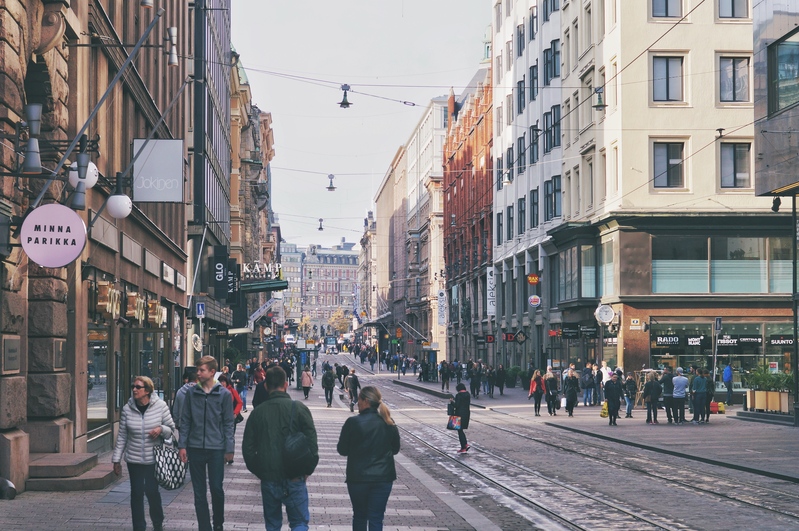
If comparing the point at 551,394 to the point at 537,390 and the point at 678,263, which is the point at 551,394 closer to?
Result: the point at 537,390

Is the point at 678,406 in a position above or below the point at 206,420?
below

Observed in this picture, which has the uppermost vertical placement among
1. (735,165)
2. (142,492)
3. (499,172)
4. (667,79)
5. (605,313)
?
(667,79)

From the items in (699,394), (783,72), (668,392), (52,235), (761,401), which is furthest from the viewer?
(668,392)

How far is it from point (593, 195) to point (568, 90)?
24.0 ft

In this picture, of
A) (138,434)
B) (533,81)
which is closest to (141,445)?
(138,434)

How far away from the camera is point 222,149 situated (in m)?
63.5

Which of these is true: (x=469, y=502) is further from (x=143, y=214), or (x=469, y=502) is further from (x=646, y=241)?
(x=646, y=241)

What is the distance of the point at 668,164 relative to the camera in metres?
46.3

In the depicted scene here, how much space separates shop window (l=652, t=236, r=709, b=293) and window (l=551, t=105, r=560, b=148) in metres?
12.5

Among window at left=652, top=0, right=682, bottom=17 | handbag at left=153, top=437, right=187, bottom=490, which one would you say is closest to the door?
handbag at left=153, top=437, right=187, bottom=490

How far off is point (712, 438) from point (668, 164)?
66.7 ft

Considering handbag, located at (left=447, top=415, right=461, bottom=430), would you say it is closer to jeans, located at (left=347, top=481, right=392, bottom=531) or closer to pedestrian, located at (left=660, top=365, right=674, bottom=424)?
pedestrian, located at (left=660, top=365, right=674, bottom=424)

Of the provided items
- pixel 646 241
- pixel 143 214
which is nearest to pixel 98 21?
pixel 143 214

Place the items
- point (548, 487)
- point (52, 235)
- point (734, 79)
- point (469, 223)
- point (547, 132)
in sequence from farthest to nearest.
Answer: point (469, 223)
point (547, 132)
point (734, 79)
point (548, 487)
point (52, 235)
